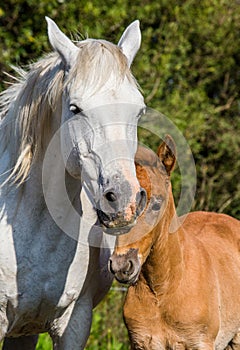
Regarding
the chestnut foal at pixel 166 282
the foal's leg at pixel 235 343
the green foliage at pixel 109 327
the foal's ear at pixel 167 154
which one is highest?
the foal's ear at pixel 167 154

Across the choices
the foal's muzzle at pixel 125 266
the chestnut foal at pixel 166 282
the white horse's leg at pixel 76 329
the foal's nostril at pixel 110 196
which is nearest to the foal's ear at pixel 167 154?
the chestnut foal at pixel 166 282

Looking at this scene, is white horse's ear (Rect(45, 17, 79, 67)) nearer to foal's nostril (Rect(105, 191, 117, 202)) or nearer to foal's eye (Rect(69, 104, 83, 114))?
foal's eye (Rect(69, 104, 83, 114))

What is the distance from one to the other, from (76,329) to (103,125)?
1122mm

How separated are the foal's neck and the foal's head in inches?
1.5

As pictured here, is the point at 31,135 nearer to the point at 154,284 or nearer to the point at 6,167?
the point at 6,167

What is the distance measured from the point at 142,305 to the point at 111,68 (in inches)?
55.7

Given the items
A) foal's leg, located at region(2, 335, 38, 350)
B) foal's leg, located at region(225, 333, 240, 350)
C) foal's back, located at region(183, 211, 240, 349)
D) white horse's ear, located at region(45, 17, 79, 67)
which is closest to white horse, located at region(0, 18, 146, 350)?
white horse's ear, located at region(45, 17, 79, 67)

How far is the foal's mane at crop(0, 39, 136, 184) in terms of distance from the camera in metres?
3.23

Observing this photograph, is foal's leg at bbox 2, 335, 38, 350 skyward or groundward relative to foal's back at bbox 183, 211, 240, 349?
skyward

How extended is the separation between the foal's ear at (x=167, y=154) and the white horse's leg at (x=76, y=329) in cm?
80

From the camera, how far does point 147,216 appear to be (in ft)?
12.6

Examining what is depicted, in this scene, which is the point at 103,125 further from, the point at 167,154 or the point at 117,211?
the point at 167,154

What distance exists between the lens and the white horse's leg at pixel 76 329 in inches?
148

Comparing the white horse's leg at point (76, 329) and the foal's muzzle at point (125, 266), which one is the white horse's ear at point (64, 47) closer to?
the foal's muzzle at point (125, 266)
